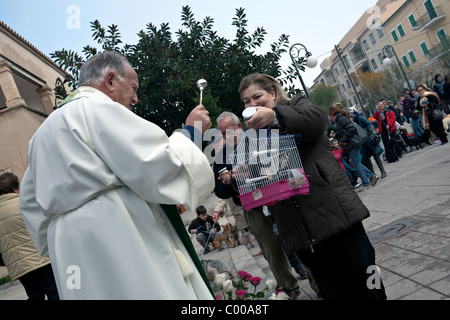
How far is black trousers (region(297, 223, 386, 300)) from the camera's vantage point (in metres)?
2.38

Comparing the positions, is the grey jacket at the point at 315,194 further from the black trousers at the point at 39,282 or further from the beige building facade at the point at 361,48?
the beige building facade at the point at 361,48

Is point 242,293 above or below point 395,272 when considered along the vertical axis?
above

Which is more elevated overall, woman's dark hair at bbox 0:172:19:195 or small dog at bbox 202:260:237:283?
woman's dark hair at bbox 0:172:19:195

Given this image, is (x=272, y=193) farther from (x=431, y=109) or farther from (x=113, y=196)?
(x=431, y=109)

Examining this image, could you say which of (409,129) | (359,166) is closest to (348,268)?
(359,166)

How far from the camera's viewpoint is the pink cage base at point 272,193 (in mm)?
2385

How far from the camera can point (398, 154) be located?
12.4 metres

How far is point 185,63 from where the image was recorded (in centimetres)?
775

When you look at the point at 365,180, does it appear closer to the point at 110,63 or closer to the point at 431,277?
the point at 431,277

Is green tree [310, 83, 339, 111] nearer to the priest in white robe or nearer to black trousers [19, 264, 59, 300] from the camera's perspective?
black trousers [19, 264, 59, 300]

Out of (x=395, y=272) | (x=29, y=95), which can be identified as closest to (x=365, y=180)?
(x=395, y=272)

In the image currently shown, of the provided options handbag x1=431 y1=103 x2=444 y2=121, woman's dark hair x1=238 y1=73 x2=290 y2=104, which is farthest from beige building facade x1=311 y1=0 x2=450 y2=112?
woman's dark hair x1=238 y1=73 x2=290 y2=104

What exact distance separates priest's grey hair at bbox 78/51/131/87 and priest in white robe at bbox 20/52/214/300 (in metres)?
0.31

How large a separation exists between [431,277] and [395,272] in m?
0.42
